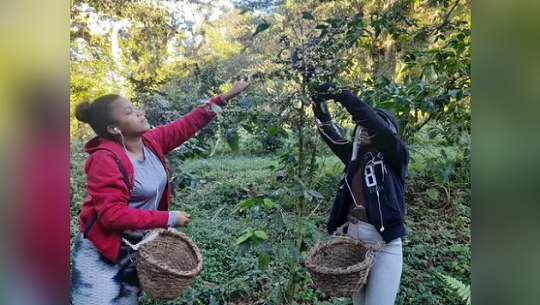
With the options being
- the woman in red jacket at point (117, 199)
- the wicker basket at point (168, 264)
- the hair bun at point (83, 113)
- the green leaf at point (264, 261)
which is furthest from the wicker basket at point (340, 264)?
the hair bun at point (83, 113)

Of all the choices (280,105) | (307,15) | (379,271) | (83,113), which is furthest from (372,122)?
(83,113)

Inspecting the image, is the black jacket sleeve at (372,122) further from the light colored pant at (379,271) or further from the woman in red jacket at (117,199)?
the woman in red jacket at (117,199)

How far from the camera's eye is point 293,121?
2.01 meters

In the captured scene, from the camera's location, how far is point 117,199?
186cm

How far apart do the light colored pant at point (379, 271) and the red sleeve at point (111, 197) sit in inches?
35.0

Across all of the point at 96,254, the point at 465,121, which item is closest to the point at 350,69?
the point at 465,121

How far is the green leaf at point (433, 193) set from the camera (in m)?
2.05

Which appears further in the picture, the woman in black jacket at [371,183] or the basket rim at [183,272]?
the woman in black jacket at [371,183]

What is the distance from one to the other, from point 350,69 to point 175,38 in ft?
2.54

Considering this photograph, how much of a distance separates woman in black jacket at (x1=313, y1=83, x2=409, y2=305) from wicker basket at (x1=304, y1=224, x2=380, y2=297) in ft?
0.15

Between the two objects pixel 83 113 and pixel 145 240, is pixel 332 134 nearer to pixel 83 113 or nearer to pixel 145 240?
pixel 145 240

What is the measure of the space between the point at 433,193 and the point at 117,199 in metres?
1.36
